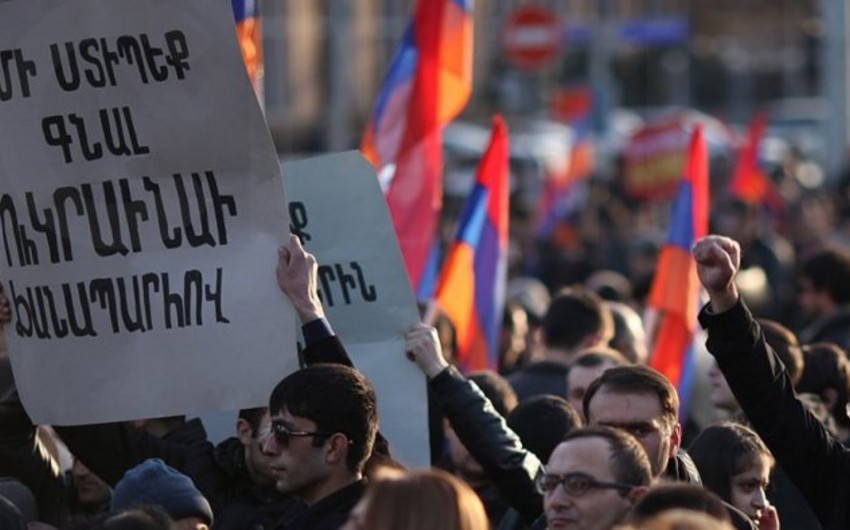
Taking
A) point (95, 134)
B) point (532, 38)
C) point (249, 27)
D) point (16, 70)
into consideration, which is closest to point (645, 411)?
point (95, 134)

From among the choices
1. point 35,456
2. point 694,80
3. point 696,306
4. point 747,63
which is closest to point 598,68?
point 694,80

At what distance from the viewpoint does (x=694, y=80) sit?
183 feet

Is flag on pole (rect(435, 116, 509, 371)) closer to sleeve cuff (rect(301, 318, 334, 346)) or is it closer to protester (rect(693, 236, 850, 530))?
sleeve cuff (rect(301, 318, 334, 346))

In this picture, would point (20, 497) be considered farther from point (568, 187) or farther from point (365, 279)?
point (568, 187)

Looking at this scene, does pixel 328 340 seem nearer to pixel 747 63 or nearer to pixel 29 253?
pixel 29 253

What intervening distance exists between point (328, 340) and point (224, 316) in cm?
30

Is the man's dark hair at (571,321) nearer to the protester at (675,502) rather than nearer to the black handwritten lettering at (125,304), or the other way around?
the black handwritten lettering at (125,304)

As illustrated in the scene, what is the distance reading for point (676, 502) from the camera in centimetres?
498

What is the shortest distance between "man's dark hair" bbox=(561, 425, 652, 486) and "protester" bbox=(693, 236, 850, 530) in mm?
605

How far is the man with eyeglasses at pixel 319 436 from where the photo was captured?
582 centimetres

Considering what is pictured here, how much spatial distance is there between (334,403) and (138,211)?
0.90 meters

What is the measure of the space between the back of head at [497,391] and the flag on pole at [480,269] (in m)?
1.80

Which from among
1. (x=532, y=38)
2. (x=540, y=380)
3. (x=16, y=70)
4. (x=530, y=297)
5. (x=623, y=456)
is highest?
(x=16, y=70)

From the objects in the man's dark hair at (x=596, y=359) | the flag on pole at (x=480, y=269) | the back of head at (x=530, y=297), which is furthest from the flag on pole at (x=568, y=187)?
the man's dark hair at (x=596, y=359)
